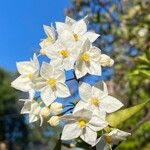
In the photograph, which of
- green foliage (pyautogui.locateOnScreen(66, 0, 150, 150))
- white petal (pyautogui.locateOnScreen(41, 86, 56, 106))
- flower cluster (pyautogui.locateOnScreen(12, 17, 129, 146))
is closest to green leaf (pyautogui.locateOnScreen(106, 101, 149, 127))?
Result: flower cluster (pyautogui.locateOnScreen(12, 17, 129, 146))

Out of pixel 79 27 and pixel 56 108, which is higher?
pixel 79 27

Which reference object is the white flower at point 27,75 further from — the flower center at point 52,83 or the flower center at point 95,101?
the flower center at point 95,101

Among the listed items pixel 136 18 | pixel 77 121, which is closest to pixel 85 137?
pixel 77 121

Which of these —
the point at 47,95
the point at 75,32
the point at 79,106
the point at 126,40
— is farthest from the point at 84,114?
the point at 126,40

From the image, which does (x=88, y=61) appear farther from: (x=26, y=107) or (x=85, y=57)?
(x=26, y=107)

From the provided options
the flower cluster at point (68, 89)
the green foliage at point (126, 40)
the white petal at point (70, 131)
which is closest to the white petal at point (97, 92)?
the flower cluster at point (68, 89)

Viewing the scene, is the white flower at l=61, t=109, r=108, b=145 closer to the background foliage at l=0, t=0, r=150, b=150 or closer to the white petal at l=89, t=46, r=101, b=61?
the white petal at l=89, t=46, r=101, b=61

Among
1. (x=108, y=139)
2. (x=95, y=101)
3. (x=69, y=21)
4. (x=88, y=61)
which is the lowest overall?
(x=108, y=139)

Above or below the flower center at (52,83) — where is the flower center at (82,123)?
below
